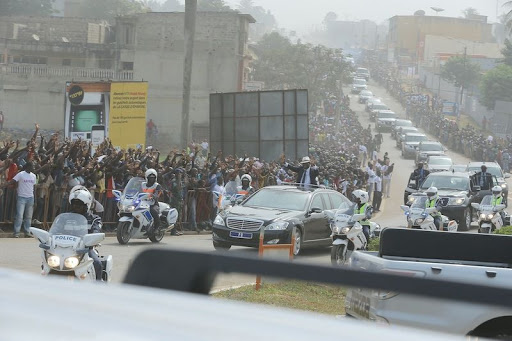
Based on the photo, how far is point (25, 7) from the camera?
10431 centimetres

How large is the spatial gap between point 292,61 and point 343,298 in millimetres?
76270

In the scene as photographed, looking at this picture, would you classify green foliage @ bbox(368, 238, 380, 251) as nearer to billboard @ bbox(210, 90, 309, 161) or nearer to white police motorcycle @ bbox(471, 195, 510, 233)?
white police motorcycle @ bbox(471, 195, 510, 233)

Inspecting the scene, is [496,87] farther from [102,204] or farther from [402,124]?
[102,204]

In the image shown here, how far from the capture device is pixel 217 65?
6256cm

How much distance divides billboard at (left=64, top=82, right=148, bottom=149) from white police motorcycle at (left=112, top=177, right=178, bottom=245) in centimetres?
1206

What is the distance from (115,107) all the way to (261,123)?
4778mm

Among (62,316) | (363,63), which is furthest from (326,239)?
(363,63)

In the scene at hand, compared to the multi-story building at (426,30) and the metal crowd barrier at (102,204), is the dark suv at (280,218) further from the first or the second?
the multi-story building at (426,30)

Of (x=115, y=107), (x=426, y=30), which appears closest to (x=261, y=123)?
(x=115, y=107)

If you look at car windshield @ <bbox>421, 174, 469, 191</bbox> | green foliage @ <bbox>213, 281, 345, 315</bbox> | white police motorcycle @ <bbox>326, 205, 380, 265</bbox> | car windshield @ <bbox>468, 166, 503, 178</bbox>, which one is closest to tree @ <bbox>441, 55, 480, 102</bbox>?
car windshield @ <bbox>468, 166, 503, 178</bbox>

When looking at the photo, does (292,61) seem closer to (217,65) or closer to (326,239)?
(217,65)

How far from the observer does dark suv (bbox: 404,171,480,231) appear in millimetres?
28938

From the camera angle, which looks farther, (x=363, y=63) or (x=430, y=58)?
(x=363, y=63)

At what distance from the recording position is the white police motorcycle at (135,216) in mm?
18562
